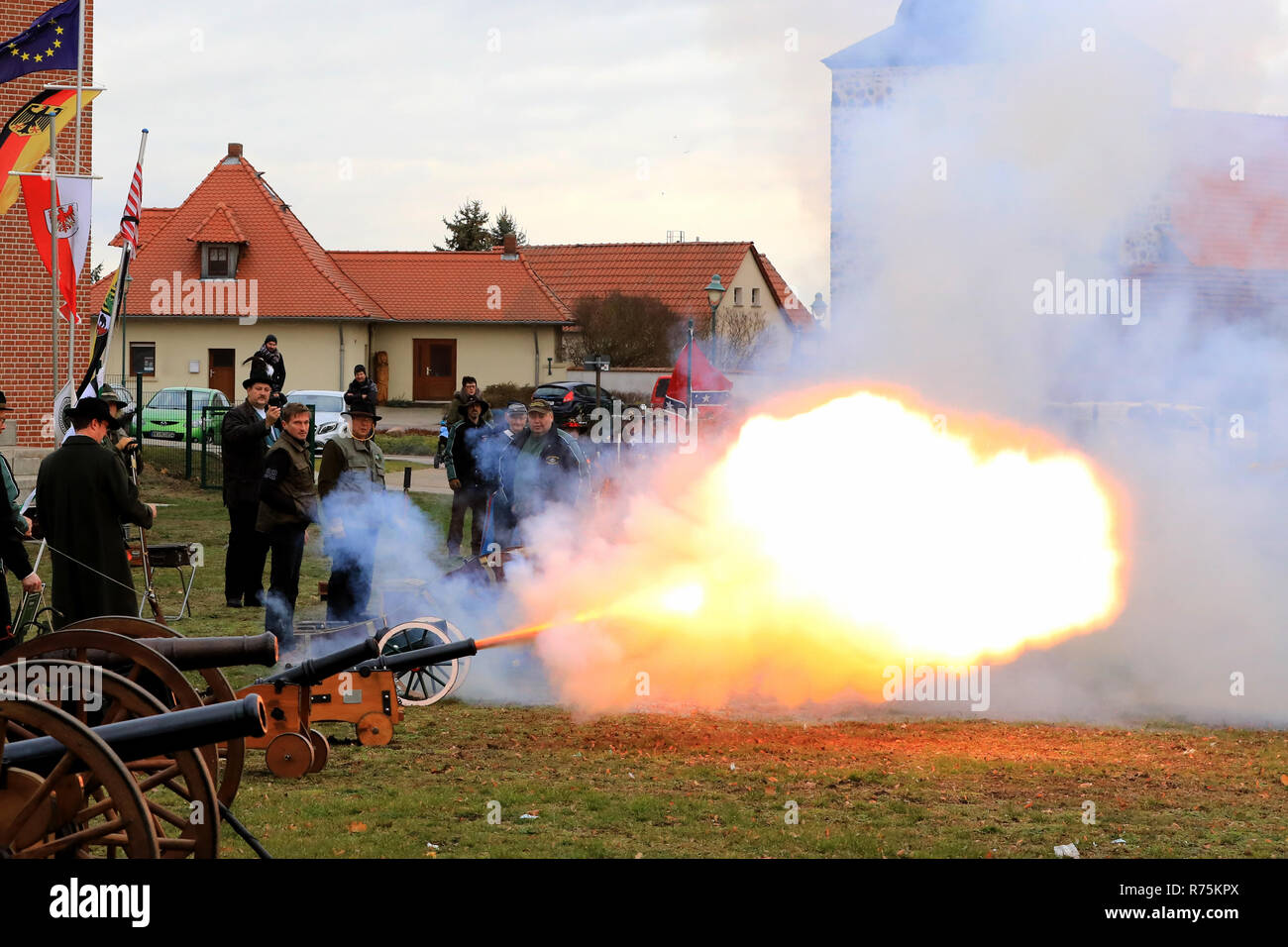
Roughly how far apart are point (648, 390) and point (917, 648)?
27701 millimetres

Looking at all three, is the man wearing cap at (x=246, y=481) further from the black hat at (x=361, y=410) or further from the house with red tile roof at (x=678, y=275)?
the house with red tile roof at (x=678, y=275)

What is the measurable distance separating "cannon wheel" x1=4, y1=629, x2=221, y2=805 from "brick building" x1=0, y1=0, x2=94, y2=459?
14.4m

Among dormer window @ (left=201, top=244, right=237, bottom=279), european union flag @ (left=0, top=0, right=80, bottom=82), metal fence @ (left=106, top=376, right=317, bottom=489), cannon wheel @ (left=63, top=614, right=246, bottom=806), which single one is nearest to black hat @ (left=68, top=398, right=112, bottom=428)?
cannon wheel @ (left=63, top=614, right=246, bottom=806)

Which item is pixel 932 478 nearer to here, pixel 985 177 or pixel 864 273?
pixel 864 273

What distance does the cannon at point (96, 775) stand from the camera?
4.58 m

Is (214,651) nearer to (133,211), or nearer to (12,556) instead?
(12,556)

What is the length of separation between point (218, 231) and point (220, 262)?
998 mm

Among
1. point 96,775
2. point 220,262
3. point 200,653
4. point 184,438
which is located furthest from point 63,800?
Answer: point 220,262

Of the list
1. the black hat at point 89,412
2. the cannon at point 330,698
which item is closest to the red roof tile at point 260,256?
the black hat at point 89,412

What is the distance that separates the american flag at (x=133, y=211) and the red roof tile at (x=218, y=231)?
29375mm

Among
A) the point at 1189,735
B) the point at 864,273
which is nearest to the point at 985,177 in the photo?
the point at 864,273

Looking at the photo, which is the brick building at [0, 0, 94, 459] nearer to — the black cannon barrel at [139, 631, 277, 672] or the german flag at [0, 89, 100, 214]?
the german flag at [0, 89, 100, 214]

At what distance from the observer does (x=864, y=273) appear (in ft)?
38.3

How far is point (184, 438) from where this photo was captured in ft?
90.5
